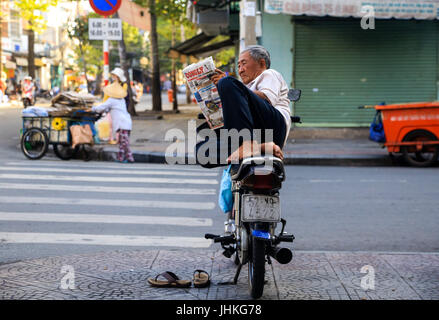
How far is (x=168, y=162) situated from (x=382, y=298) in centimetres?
922

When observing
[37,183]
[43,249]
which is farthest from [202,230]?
[37,183]

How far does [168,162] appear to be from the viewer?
13141mm

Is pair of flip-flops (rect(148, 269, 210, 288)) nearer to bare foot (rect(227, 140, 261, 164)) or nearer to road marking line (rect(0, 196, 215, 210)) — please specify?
bare foot (rect(227, 140, 261, 164))

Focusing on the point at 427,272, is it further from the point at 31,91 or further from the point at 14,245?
the point at 31,91

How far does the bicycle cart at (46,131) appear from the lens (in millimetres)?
12578

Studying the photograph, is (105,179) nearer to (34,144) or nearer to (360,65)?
(34,144)

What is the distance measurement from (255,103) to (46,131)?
30.5 feet

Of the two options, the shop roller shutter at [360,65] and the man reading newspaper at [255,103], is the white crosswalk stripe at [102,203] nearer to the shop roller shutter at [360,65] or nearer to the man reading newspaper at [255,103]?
→ the man reading newspaper at [255,103]

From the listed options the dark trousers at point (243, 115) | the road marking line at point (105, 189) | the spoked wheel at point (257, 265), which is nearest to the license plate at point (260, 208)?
the spoked wheel at point (257, 265)

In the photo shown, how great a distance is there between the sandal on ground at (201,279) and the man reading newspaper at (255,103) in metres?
0.94

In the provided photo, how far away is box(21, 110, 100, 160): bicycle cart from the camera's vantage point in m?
12.6
